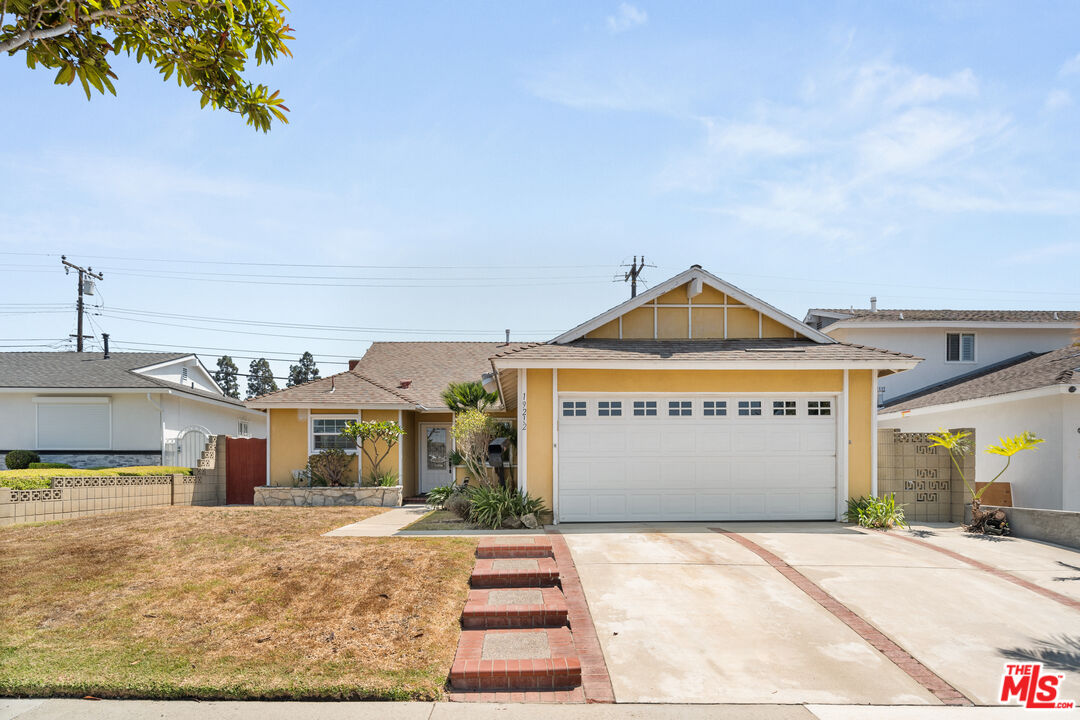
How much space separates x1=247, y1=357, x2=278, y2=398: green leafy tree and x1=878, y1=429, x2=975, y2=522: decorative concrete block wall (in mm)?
59805

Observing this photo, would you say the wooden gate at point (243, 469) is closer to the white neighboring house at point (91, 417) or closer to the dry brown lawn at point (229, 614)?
the white neighboring house at point (91, 417)

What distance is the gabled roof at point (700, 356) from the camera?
39.4 feet

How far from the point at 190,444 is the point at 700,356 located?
17211 millimetres

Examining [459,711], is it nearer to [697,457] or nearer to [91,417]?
[697,457]

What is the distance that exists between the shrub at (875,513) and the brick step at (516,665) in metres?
8.08

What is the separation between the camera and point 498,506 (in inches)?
458

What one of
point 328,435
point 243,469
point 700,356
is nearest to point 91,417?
point 243,469

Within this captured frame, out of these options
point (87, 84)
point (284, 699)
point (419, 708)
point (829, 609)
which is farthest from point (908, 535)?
point (87, 84)

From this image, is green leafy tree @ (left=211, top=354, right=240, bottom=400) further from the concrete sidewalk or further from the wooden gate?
the concrete sidewalk

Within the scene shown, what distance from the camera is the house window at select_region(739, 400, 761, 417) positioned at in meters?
12.5

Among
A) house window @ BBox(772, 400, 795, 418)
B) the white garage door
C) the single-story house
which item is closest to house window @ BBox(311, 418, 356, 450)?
the white garage door

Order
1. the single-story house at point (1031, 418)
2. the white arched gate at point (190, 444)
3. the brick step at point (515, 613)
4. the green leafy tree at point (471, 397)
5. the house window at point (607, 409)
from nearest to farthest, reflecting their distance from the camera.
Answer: the brick step at point (515, 613) < the house window at point (607, 409) < the single-story house at point (1031, 418) < the green leafy tree at point (471, 397) < the white arched gate at point (190, 444)

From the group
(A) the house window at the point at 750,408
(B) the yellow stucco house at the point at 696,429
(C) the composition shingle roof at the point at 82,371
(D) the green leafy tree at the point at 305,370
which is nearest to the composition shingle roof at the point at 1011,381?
(B) the yellow stucco house at the point at 696,429

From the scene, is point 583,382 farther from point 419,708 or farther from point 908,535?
point 419,708
